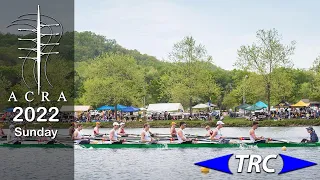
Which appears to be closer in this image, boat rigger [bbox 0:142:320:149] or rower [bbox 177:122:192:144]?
boat rigger [bbox 0:142:320:149]

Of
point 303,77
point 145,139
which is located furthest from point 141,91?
point 145,139

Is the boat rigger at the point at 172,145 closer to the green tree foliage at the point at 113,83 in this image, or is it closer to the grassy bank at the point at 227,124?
the grassy bank at the point at 227,124

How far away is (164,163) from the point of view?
22672 mm

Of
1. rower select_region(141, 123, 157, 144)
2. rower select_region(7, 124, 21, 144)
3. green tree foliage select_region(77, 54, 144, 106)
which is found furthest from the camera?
green tree foliage select_region(77, 54, 144, 106)

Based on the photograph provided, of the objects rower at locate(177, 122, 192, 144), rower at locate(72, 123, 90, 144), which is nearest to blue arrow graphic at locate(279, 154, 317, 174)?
rower at locate(177, 122, 192, 144)

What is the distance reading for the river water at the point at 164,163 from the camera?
1939 centimetres

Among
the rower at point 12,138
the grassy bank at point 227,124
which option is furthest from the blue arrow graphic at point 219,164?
the grassy bank at point 227,124

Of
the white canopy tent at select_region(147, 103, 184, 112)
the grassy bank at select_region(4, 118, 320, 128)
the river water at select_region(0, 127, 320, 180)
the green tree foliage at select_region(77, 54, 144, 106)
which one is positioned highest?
the green tree foliage at select_region(77, 54, 144, 106)

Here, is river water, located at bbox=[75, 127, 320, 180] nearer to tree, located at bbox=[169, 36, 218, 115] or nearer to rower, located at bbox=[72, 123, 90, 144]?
rower, located at bbox=[72, 123, 90, 144]

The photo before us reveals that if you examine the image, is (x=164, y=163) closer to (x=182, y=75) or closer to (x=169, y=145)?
(x=169, y=145)

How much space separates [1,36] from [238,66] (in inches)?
1357

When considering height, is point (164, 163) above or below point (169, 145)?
below

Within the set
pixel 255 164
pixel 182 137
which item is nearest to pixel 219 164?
pixel 255 164

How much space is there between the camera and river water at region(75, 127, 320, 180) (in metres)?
19.4
